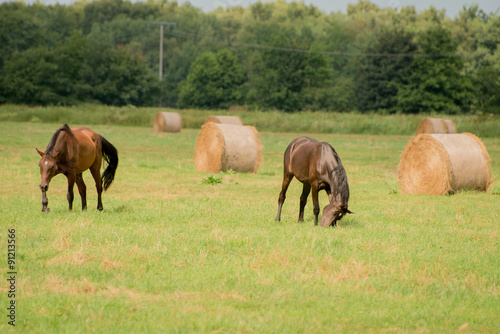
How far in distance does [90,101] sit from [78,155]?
67782 mm

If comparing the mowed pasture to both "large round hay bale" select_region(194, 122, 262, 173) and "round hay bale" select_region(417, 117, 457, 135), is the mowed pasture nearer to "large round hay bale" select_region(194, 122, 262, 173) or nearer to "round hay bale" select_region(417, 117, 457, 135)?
"large round hay bale" select_region(194, 122, 262, 173)

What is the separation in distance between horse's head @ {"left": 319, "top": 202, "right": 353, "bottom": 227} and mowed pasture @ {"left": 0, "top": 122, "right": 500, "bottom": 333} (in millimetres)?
315

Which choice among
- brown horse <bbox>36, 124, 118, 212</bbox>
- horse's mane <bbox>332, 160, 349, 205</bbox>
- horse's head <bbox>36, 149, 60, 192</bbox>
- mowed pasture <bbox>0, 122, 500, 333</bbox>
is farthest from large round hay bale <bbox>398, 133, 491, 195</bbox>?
horse's head <bbox>36, 149, 60, 192</bbox>

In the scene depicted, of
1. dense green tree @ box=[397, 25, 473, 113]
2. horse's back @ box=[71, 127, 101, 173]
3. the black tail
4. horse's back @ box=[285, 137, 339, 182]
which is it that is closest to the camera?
horse's back @ box=[285, 137, 339, 182]

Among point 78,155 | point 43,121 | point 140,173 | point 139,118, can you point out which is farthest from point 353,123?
point 78,155

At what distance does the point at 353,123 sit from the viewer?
49.0 meters

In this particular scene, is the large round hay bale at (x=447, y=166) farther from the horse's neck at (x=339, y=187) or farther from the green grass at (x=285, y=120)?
the green grass at (x=285, y=120)

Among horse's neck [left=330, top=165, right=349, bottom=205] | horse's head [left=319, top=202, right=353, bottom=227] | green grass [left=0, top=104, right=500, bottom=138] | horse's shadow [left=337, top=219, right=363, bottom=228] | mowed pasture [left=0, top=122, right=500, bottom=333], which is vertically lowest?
green grass [left=0, top=104, right=500, bottom=138]

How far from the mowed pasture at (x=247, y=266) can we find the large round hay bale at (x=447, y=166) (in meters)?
1.36

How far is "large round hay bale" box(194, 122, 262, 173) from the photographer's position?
20938 millimetres

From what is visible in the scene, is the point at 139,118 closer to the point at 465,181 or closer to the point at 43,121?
the point at 43,121

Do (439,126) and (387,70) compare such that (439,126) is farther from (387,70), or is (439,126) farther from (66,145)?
(387,70)

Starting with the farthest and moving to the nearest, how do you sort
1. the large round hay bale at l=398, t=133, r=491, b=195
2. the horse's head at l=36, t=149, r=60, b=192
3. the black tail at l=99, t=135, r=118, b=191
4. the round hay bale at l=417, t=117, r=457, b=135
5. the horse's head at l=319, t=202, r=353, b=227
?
the round hay bale at l=417, t=117, r=457, b=135, the large round hay bale at l=398, t=133, r=491, b=195, the black tail at l=99, t=135, r=118, b=191, the horse's head at l=36, t=149, r=60, b=192, the horse's head at l=319, t=202, r=353, b=227

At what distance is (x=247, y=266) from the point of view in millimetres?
8156
